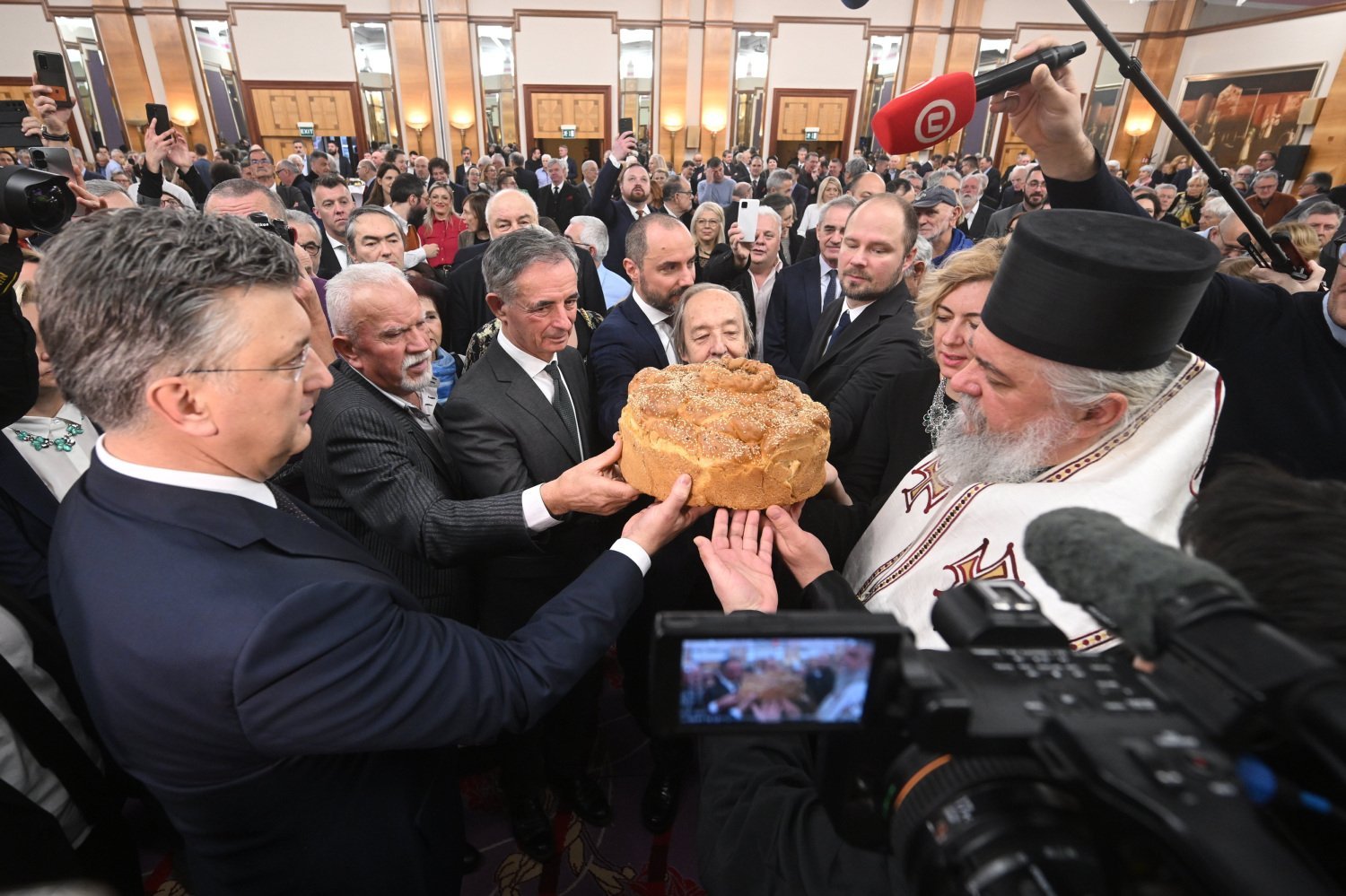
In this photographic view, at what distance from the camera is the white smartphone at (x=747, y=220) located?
179 inches

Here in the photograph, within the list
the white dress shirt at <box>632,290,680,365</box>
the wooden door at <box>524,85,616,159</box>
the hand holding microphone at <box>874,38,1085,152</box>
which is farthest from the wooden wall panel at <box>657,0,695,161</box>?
the hand holding microphone at <box>874,38,1085,152</box>

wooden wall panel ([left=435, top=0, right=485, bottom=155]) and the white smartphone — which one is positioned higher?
wooden wall panel ([left=435, top=0, right=485, bottom=155])

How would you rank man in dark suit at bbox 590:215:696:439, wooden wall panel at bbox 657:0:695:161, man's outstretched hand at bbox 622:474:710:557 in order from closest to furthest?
1. man's outstretched hand at bbox 622:474:710:557
2. man in dark suit at bbox 590:215:696:439
3. wooden wall panel at bbox 657:0:695:161

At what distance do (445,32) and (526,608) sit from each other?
19.0 metres

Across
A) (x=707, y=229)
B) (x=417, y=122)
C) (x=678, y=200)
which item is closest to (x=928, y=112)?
(x=707, y=229)

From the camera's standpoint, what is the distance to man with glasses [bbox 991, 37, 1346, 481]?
196cm

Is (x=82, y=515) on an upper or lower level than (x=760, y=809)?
upper

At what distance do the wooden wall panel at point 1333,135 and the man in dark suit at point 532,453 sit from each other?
62.7 ft

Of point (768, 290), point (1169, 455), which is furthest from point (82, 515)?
point (768, 290)

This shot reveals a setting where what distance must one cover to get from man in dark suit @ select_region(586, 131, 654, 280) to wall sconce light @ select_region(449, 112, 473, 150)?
12596 mm

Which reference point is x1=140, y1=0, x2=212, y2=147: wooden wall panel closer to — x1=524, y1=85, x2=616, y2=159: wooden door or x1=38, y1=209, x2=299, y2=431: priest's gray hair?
x1=524, y1=85, x2=616, y2=159: wooden door

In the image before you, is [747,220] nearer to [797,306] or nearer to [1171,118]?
[797,306]

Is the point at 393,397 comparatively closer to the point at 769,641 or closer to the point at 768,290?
the point at 769,641

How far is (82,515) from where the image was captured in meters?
1.07
